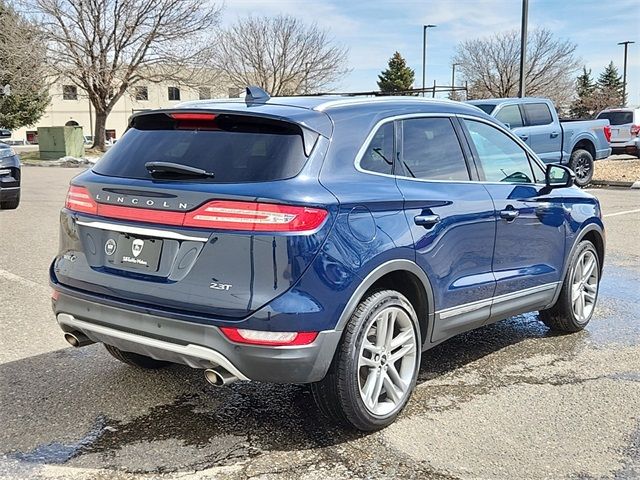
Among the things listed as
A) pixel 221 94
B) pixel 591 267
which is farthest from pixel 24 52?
pixel 591 267

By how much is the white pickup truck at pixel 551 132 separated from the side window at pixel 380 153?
386 inches

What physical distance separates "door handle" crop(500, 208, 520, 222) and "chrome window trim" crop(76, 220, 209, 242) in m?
2.08

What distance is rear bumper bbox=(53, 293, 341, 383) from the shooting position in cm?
311

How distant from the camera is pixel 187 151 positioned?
3508 millimetres

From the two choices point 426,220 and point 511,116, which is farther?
point 511,116

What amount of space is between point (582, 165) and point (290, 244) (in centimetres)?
1445

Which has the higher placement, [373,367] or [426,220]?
[426,220]

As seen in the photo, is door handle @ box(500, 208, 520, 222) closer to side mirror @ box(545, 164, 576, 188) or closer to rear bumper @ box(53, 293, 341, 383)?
side mirror @ box(545, 164, 576, 188)

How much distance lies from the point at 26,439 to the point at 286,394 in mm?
1404

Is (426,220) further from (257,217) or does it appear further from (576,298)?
(576,298)

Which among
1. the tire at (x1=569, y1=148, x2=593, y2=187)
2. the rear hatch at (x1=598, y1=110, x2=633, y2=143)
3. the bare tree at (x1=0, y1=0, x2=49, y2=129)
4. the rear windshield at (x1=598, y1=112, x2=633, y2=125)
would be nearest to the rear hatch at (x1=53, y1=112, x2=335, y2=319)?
the tire at (x1=569, y1=148, x2=593, y2=187)

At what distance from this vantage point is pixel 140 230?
3.33 meters

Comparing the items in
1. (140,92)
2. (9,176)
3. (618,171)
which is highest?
(140,92)

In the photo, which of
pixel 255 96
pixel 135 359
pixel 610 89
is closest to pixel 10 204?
pixel 135 359
